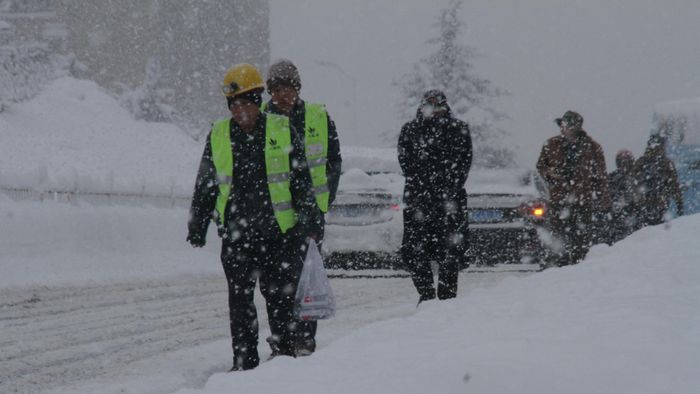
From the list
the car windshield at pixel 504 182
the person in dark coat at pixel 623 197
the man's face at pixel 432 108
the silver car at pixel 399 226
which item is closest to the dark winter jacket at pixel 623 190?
the person in dark coat at pixel 623 197

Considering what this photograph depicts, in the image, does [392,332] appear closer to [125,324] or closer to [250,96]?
[250,96]

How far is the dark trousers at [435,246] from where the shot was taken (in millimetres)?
7305

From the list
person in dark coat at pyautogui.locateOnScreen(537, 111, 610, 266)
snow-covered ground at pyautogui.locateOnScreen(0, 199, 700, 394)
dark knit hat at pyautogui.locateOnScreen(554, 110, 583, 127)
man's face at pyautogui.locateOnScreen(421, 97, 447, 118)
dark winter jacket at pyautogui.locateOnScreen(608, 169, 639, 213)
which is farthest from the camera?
dark winter jacket at pyautogui.locateOnScreen(608, 169, 639, 213)

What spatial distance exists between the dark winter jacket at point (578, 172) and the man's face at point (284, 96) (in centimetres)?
445

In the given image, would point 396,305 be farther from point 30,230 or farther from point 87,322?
point 30,230

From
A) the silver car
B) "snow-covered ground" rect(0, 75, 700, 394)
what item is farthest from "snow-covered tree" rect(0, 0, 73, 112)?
the silver car

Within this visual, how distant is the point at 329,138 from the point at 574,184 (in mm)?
4255

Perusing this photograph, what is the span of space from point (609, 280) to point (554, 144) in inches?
173

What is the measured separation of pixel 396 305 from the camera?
9.24 meters

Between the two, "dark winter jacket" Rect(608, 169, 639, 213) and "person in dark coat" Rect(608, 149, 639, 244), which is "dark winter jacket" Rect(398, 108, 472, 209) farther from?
"person in dark coat" Rect(608, 149, 639, 244)

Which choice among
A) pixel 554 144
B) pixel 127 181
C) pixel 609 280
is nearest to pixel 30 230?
pixel 127 181

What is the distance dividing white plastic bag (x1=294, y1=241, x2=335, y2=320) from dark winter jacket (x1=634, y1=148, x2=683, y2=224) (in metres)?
9.77

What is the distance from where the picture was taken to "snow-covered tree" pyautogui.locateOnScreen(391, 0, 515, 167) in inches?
2266

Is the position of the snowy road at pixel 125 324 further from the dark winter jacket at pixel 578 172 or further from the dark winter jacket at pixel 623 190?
the dark winter jacket at pixel 623 190
